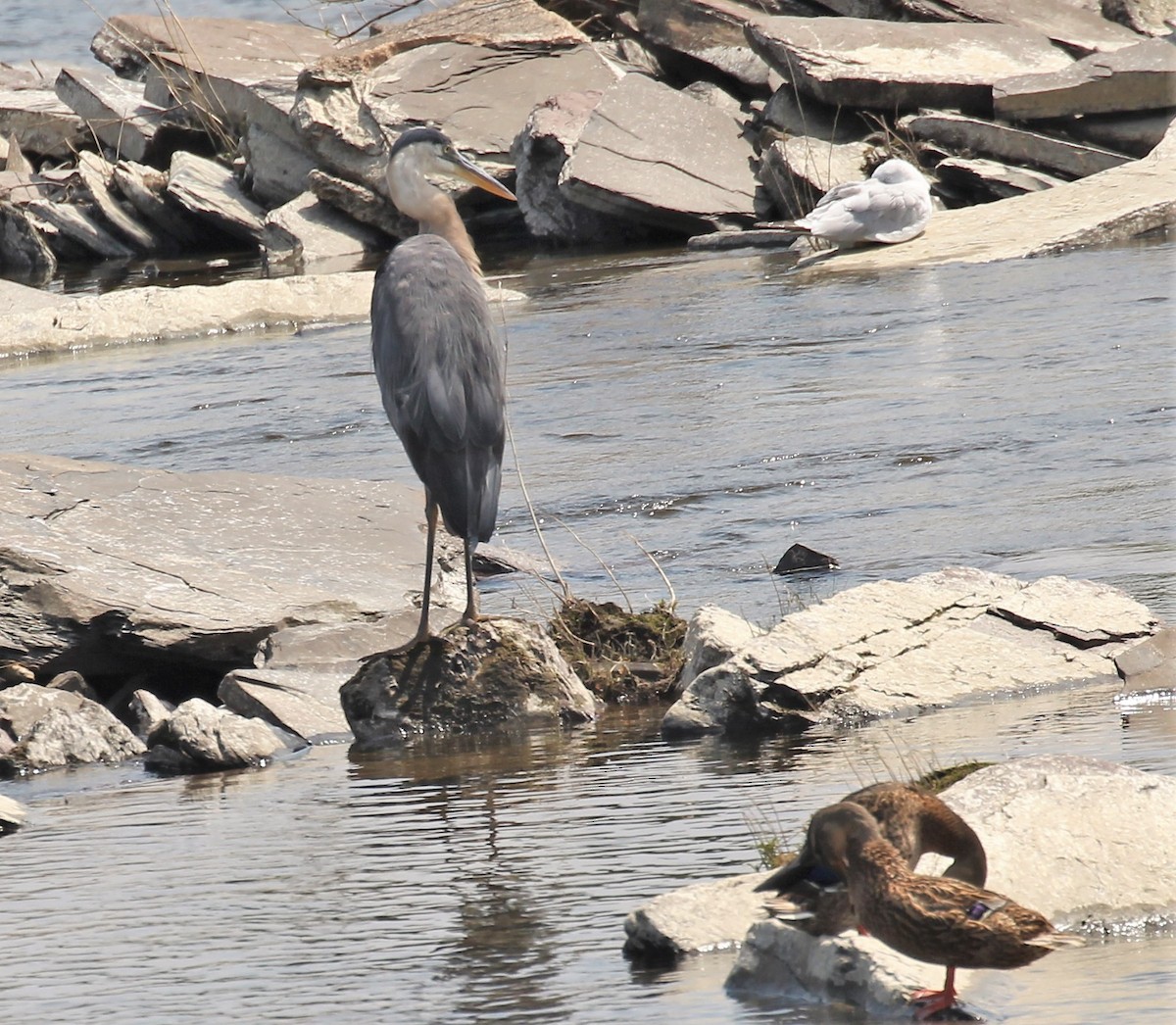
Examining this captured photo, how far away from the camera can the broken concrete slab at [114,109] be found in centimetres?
2452

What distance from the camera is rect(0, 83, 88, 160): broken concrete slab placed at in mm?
25812

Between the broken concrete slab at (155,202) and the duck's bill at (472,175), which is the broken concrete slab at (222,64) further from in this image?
the duck's bill at (472,175)

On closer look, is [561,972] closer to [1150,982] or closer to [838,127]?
[1150,982]

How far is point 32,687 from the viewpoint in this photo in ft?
22.0

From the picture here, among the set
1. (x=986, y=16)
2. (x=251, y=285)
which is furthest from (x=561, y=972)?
(x=986, y=16)

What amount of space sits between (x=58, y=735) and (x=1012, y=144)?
1393cm

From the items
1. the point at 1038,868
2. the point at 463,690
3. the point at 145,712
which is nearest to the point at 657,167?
the point at 145,712

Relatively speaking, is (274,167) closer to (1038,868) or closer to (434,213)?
(434,213)

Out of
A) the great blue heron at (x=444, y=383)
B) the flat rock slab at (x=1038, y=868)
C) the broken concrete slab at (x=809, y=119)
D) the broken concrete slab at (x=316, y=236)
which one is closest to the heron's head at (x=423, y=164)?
the great blue heron at (x=444, y=383)

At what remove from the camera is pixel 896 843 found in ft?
11.2

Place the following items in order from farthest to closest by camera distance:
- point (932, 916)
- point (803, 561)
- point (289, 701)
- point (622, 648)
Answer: point (803, 561), point (622, 648), point (289, 701), point (932, 916)

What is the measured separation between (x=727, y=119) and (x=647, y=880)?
16582mm

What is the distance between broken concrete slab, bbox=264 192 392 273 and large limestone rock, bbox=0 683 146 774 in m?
14.4

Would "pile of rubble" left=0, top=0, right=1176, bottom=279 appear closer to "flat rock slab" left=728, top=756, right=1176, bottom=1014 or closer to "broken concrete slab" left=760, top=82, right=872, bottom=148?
"broken concrete slab" left=760, top=82, right=872, bottom=148
